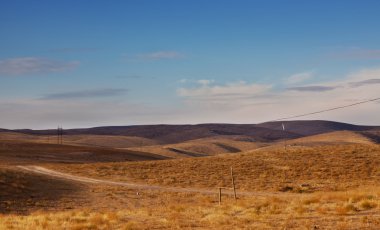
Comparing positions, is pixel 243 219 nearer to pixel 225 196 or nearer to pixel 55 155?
pixel 225 196

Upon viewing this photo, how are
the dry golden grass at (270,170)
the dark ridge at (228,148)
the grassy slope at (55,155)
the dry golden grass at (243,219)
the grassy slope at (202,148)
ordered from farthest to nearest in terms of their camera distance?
the dark ridge at (228,148), the grassy slope at (202,148), the grassy slope at (55,155), the dry golden grass at (270,170), the dry golden grass at (243,219)

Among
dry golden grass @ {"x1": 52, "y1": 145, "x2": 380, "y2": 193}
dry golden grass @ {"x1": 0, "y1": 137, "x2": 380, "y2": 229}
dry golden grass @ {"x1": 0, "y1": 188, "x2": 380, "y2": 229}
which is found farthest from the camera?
dry golden grass @ {"x1": 52, "y1": 145, "x2": 380, "y2": 193}

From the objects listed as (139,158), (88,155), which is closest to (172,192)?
(88,155)

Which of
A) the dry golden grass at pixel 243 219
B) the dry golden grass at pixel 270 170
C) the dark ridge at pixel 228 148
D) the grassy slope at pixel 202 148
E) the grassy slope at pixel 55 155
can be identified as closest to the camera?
the dry golden grass at pixel 243 219

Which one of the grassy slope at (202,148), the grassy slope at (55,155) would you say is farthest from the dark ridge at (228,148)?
the grassy slope at (55,155)

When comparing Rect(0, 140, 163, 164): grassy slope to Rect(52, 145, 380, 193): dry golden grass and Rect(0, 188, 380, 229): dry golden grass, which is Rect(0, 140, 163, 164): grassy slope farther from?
Rect(0, 188, 380, 229): dry golden grass

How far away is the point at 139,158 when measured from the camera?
4235 inches

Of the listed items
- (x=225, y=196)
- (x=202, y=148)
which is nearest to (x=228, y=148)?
(x=202, y=148)

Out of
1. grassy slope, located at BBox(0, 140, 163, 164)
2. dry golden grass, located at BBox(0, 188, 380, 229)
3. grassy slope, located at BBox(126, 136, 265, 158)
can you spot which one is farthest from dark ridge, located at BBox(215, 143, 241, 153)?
dry golden grass, located at BBox(0, 188, 380, 229)

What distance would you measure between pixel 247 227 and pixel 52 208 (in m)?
19.8

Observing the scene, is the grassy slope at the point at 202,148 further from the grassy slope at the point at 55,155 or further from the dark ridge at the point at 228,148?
the grassy slope at the point at 55,155

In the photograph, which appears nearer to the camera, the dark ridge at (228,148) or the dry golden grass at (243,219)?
the dry golden grass at (243,219)

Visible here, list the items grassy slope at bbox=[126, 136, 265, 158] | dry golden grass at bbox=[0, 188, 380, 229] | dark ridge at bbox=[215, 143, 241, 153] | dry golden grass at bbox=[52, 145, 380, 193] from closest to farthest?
dry golden grass at bbox=[0, 188, 380, 229] < dry golden grass at bbox=[52, 145, 380, 193] < grassy slope at bbox=[126, 136, 265, 158] < dark ridge at bbox=[215, 143, 241, 153]

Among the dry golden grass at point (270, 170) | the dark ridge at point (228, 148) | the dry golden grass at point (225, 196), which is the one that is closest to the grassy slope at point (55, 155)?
the dry golden grass at point (225, 196)
